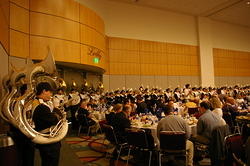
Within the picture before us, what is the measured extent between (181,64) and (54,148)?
1677cm

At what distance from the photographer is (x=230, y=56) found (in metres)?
21.5

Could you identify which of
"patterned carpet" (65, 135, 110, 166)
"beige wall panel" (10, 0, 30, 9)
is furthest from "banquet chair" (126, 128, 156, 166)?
"beige wall panel" (10, 0, 30, 9)

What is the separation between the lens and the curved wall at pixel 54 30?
8.01 meters

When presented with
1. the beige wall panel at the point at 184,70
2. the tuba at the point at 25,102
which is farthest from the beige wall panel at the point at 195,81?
the tuba at the point at 25,102

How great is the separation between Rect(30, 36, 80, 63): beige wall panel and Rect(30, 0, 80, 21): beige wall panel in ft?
4.01

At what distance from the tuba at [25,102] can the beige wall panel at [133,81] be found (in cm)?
1251

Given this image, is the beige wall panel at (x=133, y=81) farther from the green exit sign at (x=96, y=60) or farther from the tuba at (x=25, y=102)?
the tuba at (x=25, y=102)

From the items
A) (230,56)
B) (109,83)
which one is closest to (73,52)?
(109,83)

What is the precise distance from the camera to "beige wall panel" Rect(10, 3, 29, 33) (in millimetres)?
7696

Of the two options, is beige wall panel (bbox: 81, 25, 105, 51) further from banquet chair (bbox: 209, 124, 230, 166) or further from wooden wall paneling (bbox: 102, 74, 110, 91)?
banquet chair (bbox: 209, 124, 230, 166)

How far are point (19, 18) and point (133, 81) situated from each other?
9.61 metres

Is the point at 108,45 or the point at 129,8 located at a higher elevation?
the point at 129,8

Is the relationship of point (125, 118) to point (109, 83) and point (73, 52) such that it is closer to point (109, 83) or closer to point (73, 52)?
point (73, 52)

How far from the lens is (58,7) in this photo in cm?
948
